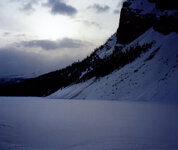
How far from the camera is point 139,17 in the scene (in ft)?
328

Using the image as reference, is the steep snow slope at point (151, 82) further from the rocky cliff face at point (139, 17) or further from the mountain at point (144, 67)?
the rocky cliff face at point (139, 17)

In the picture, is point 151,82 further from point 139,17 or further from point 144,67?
point 139,17

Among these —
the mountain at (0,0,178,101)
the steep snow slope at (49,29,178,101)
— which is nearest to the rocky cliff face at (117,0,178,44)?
the mountain at (0,0,178,101)

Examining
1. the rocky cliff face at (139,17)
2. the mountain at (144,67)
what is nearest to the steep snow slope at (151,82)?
the mountain at (144,67)

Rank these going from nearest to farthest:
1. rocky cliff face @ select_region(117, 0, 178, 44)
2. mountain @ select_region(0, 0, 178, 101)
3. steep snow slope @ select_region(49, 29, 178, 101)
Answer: steep snow slope @ select_region(49, 29, 178, 101), mountain @ select_region(0, 0, 178, 101), rocky cliff face @ select_region(117, 0, 178, 44)

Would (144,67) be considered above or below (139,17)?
below

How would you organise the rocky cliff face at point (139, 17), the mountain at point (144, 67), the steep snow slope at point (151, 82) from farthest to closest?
the rocky cliff face at point (139, 17) < the mountain at point (144, 67) < the steep snow slope at point (151, 82)

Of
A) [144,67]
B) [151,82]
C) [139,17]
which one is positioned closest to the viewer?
[151,82]

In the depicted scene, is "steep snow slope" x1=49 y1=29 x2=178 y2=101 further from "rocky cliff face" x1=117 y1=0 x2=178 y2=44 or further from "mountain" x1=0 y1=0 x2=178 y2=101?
"rocky cliff face" x1=117 y1=0 x2=178 y2=44

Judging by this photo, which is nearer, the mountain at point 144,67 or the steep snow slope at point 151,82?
the steep snow slope at point 151,82

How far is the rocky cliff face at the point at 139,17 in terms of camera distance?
86412 millimetres

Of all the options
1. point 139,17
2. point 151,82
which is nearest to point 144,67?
point 151,82

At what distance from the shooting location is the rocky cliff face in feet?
284

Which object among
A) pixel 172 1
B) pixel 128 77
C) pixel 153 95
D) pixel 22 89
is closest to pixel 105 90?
pixel 128 77
